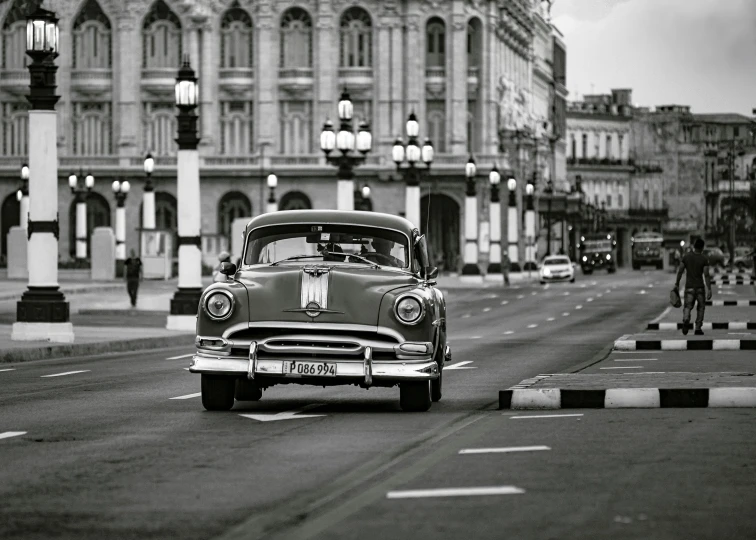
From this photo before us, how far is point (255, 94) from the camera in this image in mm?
106500

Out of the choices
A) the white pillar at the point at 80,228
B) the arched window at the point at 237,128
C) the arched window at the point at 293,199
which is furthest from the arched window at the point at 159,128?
the white pillar at the point at 80,228

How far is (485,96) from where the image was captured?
351 ft

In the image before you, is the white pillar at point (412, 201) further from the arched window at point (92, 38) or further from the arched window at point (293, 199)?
the arched window at point (92, 38)

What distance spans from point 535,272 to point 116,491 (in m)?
101

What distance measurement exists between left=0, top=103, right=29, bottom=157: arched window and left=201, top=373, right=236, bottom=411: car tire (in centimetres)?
9348

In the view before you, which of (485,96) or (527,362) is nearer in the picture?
(527,362)

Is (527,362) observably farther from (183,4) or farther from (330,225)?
(183,4)

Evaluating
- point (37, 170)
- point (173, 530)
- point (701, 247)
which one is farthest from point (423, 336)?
point (701, 247)

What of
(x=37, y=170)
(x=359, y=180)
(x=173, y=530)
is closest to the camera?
(x=173, y=530)

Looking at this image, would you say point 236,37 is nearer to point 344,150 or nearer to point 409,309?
point 344,150

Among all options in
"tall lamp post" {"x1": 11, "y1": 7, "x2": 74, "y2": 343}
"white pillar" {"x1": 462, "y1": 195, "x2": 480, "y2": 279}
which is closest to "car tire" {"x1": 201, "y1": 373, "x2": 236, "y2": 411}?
"tall lamp post" {"x1": 11, "y1": 7, "x2": 74, "y2": 343}

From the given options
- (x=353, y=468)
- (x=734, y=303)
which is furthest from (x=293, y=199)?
(x=353, y=468)

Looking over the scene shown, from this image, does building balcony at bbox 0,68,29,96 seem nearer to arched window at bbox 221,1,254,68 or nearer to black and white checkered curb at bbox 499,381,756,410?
arched window at bbox 221,1,254,68

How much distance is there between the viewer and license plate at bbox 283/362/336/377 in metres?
15.1
